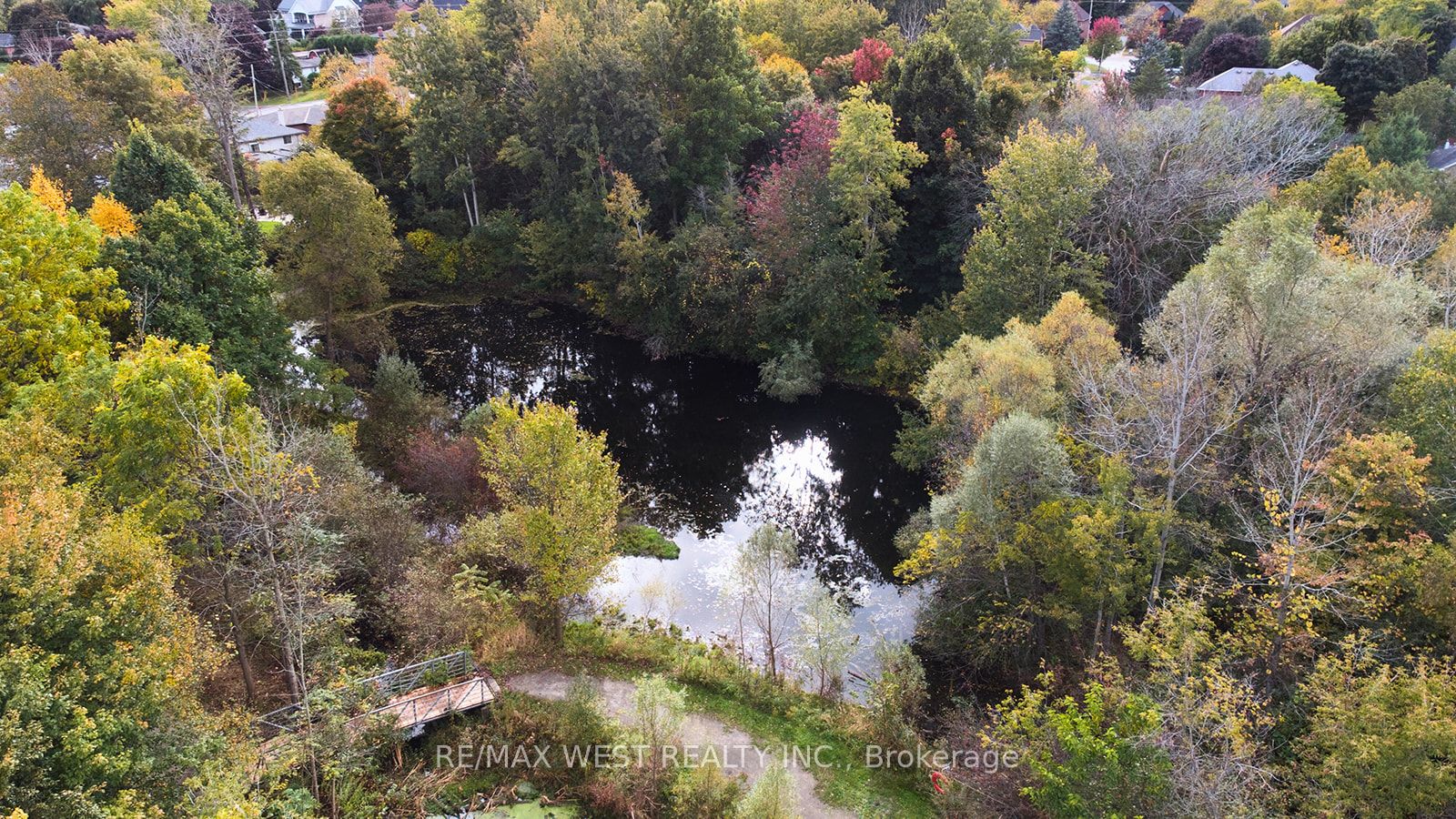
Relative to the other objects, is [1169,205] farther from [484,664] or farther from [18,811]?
[18,811]

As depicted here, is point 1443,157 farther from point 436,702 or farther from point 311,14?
point 311,14

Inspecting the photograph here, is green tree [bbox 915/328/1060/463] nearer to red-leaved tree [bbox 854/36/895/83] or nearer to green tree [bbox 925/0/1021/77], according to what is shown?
red-leaved tree [bbox 854/36/895/83]

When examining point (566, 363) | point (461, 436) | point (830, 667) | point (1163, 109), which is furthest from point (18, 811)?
point (1163, 109)

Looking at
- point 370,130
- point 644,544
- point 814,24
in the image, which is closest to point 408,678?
point 644,544

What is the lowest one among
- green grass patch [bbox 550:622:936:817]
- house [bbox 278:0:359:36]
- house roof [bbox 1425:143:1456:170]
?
green grass patch [bbox 550:622:936:817]

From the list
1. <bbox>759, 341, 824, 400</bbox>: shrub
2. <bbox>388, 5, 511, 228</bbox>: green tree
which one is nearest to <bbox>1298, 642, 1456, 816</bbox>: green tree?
<bbox>759, 341, 824, 400</bbox>: shrub

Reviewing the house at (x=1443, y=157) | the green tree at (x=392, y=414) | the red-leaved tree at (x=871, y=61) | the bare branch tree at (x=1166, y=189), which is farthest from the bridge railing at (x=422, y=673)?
the house at (x=1443, y=157)
